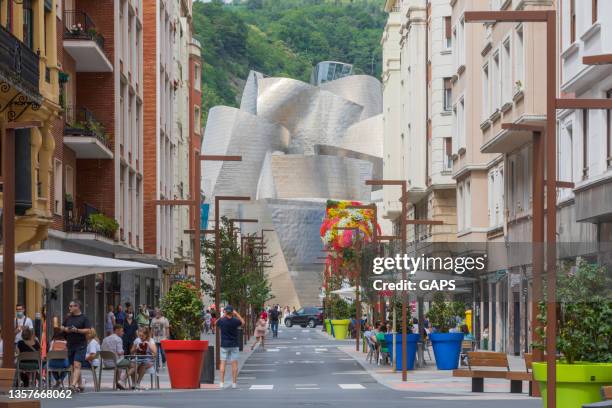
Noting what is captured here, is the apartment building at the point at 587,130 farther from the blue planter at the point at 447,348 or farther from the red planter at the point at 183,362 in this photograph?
the red planter at the point at 183,362

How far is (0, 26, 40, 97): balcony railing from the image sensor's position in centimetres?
2792

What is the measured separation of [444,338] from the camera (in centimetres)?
3953

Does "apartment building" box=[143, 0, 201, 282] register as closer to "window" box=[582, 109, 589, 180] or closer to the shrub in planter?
the shrub in planter

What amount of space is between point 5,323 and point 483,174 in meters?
34.7

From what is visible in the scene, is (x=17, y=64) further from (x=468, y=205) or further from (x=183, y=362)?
(x=468, y=205)

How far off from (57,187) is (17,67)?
14.6m

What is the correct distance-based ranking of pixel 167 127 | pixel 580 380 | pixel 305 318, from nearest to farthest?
1. pixel 580 380
2. pixel 167 127
3. pixel 305 318

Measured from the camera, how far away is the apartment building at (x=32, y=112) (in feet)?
102

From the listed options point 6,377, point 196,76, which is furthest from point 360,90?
point 6,377

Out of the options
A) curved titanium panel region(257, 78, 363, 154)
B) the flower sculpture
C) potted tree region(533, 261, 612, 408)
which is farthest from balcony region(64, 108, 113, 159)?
curved titanium panel region(257, 78, 363, 154)

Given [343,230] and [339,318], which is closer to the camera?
[339,318]

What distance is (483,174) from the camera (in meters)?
54.8

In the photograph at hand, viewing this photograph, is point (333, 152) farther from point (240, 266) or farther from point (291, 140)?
point (240, 266)

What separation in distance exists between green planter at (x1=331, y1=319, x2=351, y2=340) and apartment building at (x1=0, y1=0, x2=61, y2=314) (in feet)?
136
